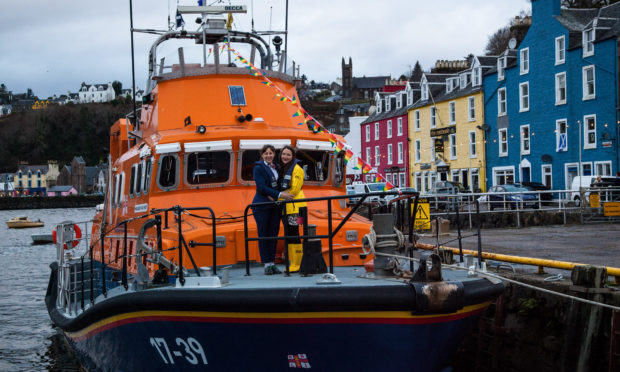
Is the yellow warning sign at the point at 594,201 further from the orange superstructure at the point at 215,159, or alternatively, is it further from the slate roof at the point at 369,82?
the slate roof at the point at 369,82

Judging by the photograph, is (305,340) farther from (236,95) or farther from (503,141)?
(503,141)

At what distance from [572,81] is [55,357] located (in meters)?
26.1

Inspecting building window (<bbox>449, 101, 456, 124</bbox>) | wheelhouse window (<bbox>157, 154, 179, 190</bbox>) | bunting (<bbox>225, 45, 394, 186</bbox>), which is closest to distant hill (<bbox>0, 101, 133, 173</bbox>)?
building window (<bbox>449, 101, 456, 124</bbox>)

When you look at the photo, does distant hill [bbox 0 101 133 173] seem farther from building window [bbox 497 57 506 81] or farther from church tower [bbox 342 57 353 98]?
building window [bbox 497 57 506 81]

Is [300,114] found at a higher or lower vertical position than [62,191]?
lower

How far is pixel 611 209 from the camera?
18.1m

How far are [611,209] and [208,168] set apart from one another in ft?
46.3

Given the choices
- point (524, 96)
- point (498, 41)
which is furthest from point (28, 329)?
point (498, 41)

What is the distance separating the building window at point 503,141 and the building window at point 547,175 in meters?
3.23

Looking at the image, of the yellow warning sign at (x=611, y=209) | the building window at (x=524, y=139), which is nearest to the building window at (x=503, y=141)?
the building window at (x=524, y=139)

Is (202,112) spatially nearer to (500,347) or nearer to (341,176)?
(341,176)

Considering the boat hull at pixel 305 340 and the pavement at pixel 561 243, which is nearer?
the boat hull at pixel 305 340

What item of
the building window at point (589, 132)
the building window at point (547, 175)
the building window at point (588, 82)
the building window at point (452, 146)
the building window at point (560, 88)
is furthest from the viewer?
the building window at point (452, 146)

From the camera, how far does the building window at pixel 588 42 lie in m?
28.9
